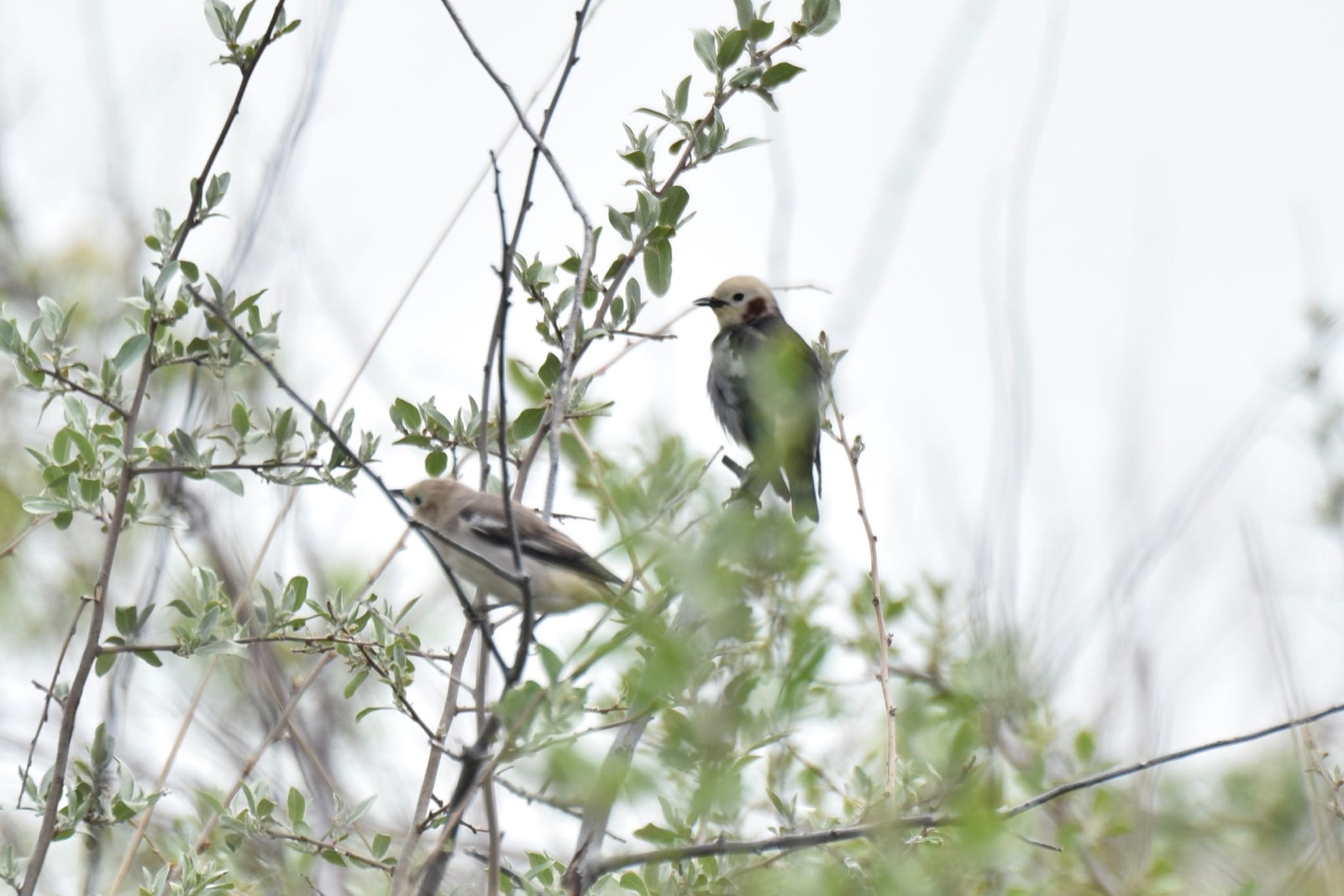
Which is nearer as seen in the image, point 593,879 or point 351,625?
point 593,879

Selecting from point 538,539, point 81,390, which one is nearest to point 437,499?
point 538,539

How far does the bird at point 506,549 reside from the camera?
326 cm

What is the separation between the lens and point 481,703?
1937mm

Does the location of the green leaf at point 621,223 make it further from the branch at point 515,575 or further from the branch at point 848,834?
the branch at point 848,834

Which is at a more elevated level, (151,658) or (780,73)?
(780,73)

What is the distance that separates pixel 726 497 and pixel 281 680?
10.3ft

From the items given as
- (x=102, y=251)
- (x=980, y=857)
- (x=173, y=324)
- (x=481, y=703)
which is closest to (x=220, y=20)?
(x=173, y=324)

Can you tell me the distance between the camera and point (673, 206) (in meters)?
2.90

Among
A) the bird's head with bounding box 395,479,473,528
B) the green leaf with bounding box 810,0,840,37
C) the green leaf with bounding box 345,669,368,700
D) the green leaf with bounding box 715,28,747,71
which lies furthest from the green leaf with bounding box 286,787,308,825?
the green leaf with bounding box 810,0,840,37

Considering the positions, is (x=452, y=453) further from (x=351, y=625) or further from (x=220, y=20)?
(x=220, y=20)

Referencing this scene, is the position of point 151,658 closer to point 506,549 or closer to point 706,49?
point 506,549

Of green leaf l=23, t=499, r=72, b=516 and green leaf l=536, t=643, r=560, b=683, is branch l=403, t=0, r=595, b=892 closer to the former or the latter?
green leaf l=536, t=643, r=560, b=683

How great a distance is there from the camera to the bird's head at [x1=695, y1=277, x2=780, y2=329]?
266 inches

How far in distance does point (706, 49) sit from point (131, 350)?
4.76ft
